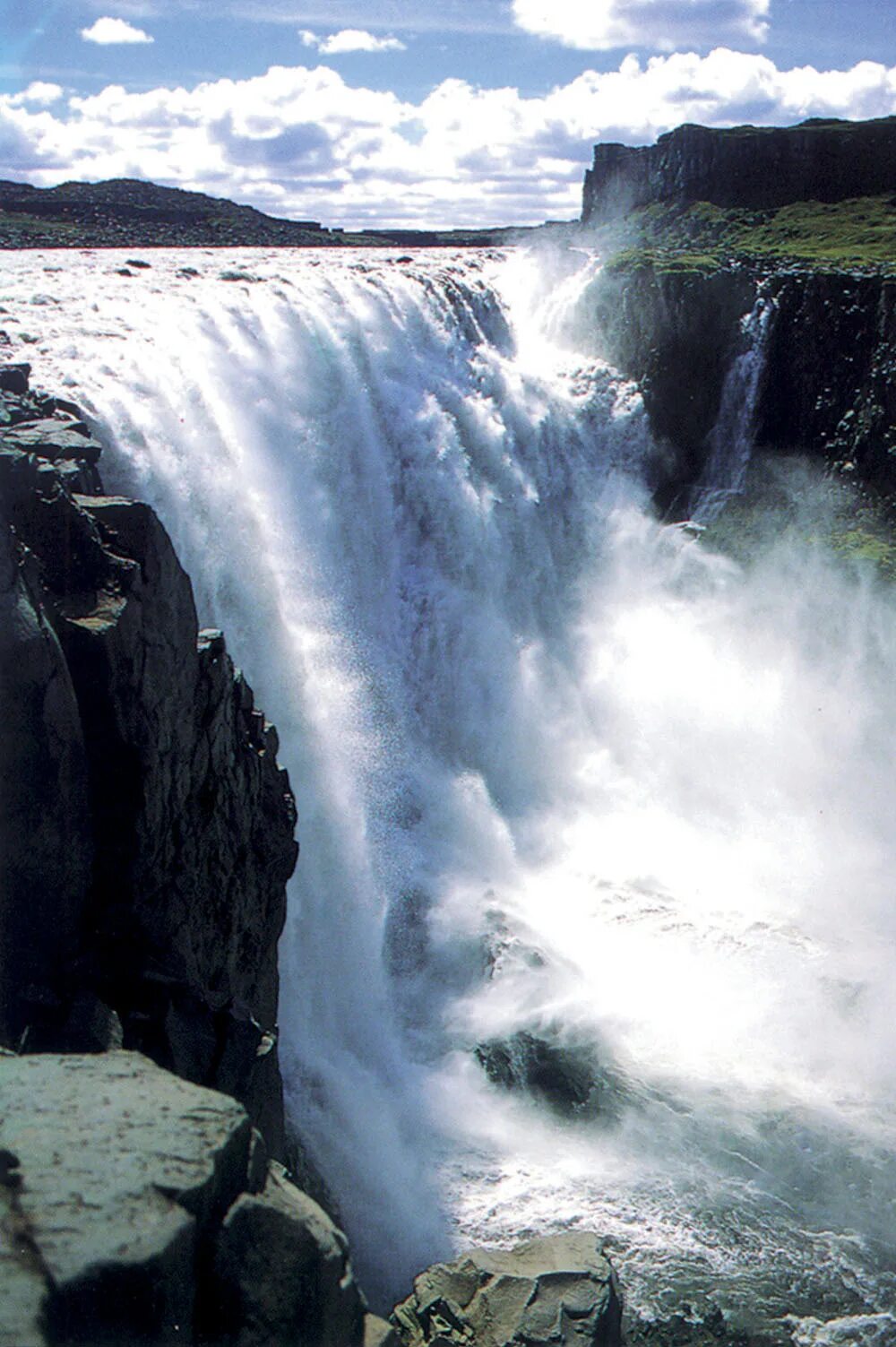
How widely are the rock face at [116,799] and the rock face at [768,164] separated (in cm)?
3451

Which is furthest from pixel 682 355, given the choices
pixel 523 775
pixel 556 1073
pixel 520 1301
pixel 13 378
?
pixel 520 1301

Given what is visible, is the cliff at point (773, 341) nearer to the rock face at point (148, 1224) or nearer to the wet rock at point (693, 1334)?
the wet rock at point (693, 1334)

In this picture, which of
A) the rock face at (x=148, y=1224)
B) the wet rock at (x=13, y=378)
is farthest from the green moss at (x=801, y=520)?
the rock face at (x=148, y=1224)

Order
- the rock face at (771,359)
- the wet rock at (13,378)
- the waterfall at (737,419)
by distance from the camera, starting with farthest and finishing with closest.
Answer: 1. the waterfall at (737,419)
2. the rock face at (771,359)
3. the wet rock at (13,378)

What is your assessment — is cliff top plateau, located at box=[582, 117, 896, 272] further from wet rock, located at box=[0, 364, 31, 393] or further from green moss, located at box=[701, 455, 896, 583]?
wet rock, located at box=[0, 364, 31, 393]

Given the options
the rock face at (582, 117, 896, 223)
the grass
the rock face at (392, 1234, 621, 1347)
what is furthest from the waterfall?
the rock face at (392, 1234, 621, 1347)

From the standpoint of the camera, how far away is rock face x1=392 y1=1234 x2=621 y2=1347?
9.27m

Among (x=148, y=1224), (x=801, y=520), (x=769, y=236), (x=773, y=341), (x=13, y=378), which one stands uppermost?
(x=769, y=236)

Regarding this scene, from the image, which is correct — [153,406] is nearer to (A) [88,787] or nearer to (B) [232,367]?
(B) [232,367]

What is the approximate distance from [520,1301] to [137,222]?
40262mm

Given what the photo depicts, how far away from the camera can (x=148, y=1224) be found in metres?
4.78

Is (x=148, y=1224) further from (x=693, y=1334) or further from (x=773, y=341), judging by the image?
(x=773, y=341)

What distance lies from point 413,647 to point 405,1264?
1082 centimetres

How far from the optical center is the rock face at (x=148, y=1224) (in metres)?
4.52
